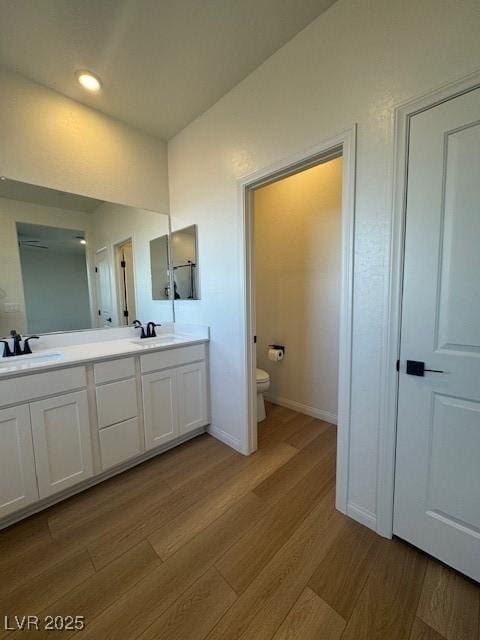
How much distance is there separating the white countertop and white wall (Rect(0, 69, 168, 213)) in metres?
1.18

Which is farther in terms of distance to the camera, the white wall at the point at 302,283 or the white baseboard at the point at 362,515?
the white wall at the point at 302,283

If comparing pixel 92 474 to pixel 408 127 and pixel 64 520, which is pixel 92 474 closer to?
pixel 64 520

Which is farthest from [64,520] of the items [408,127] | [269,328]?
[408,127]

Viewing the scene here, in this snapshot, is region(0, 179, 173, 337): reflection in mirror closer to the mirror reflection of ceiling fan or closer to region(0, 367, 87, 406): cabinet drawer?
the mirror reflection of ceiling fan

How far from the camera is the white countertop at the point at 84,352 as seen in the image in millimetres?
1484

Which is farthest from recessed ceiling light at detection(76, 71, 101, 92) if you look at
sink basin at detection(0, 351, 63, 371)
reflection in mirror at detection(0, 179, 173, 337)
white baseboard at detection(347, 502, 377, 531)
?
white baseboard at detection(347, 502, 377, 531)

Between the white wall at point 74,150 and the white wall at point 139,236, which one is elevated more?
the white wall at point 74,150

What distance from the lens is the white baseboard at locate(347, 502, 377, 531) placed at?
1.39 metres

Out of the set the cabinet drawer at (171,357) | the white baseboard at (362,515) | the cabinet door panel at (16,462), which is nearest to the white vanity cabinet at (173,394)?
the cabinet drawer at (171,357)

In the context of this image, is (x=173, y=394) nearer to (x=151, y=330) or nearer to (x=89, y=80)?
(x=151, y=330)

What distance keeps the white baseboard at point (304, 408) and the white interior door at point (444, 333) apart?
1.28m

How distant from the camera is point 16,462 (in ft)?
4.62

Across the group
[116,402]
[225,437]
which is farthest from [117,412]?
[225,437]

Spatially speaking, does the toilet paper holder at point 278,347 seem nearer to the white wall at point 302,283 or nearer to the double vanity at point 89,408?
the white wall at point 302,283
